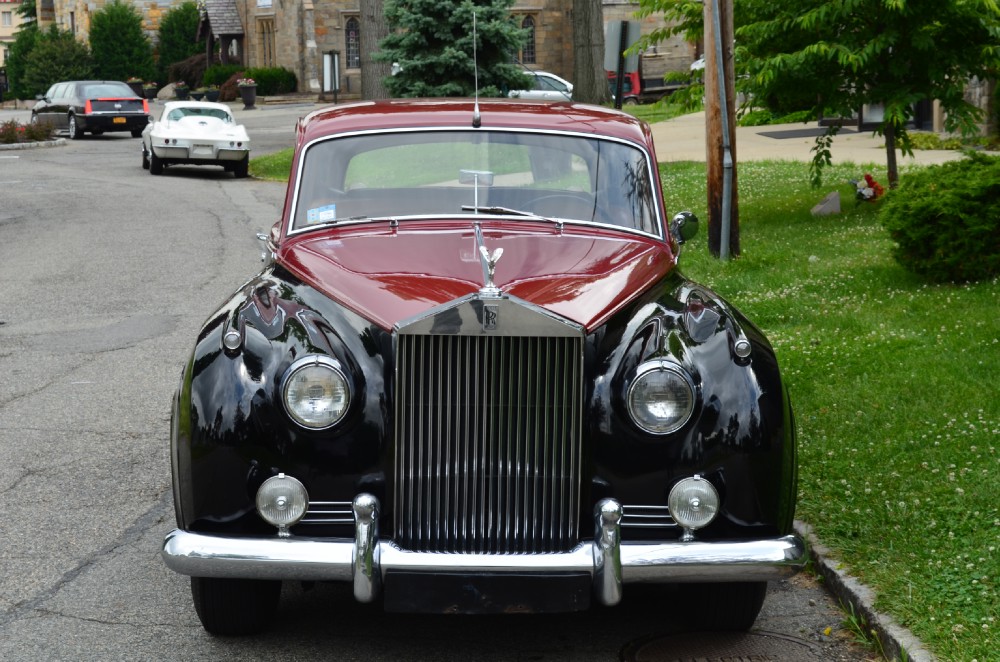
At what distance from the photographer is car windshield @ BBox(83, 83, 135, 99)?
3509 centimetres

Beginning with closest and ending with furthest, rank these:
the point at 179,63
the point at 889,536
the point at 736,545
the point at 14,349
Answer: the point at 736,545 → the point at 889,536 → the point at 14,349 → the point at 179,63

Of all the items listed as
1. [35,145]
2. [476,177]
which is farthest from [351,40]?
[476,177]

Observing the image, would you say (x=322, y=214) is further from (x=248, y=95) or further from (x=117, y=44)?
(x=117, y=44)

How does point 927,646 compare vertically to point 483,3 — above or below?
below

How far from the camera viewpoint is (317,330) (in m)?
4.39

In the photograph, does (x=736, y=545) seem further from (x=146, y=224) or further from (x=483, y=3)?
(x=483, y=3)

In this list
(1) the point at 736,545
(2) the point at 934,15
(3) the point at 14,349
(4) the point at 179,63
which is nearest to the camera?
(1) the point at 736,545

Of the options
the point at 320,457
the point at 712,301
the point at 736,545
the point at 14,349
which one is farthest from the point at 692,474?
the point at 14,349

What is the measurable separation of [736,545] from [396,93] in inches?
750

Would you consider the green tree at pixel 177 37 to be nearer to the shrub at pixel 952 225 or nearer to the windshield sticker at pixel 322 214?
the shrub at pixel 952 225

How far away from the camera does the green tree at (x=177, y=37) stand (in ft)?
211

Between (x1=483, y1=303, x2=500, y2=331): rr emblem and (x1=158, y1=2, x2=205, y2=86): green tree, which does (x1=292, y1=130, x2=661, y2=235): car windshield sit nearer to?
(x1=483, y1=303, x2=500, y2=331): rr emblem

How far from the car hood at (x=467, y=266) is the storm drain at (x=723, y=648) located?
1.20 meters

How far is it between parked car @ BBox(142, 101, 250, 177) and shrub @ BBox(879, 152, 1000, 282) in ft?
53.8
